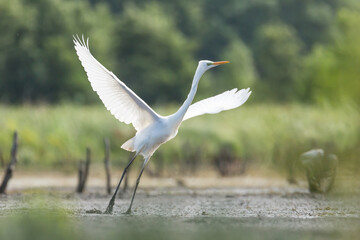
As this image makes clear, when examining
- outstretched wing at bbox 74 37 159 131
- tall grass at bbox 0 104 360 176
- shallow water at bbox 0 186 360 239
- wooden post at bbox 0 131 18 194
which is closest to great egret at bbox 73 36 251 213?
outstretched wing at bbox 74 37 159 131

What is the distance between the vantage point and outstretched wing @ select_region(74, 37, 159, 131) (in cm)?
1093

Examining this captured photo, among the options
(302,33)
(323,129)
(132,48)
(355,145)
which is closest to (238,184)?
(355,145)

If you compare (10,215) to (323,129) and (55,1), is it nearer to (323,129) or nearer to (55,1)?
(323,129)

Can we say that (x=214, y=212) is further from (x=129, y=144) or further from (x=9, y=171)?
(x=9, y=171)

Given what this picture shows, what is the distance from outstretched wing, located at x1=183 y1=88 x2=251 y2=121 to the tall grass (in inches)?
282

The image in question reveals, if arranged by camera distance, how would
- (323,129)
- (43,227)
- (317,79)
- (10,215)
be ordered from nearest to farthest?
1. (43,227)
2. (10,215)
3. (323,129)
4. (317,79)

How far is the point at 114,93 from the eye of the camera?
36.8ft

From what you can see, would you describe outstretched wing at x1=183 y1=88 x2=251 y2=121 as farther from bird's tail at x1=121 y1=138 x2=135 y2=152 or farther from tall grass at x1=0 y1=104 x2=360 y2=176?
tall grass at x1=0 y1=104 x2=360 y2=176

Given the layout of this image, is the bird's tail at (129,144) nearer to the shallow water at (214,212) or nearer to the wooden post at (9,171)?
the shallow water at (214,212)

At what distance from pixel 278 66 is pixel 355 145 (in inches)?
1076

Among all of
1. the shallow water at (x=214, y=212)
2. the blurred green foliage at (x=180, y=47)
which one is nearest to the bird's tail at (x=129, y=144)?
the shallow water at (x=214, y=212)

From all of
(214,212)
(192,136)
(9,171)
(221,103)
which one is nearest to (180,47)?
(192,136)

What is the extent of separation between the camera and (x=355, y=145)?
19.8 metres

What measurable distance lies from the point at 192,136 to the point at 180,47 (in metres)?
23.4
